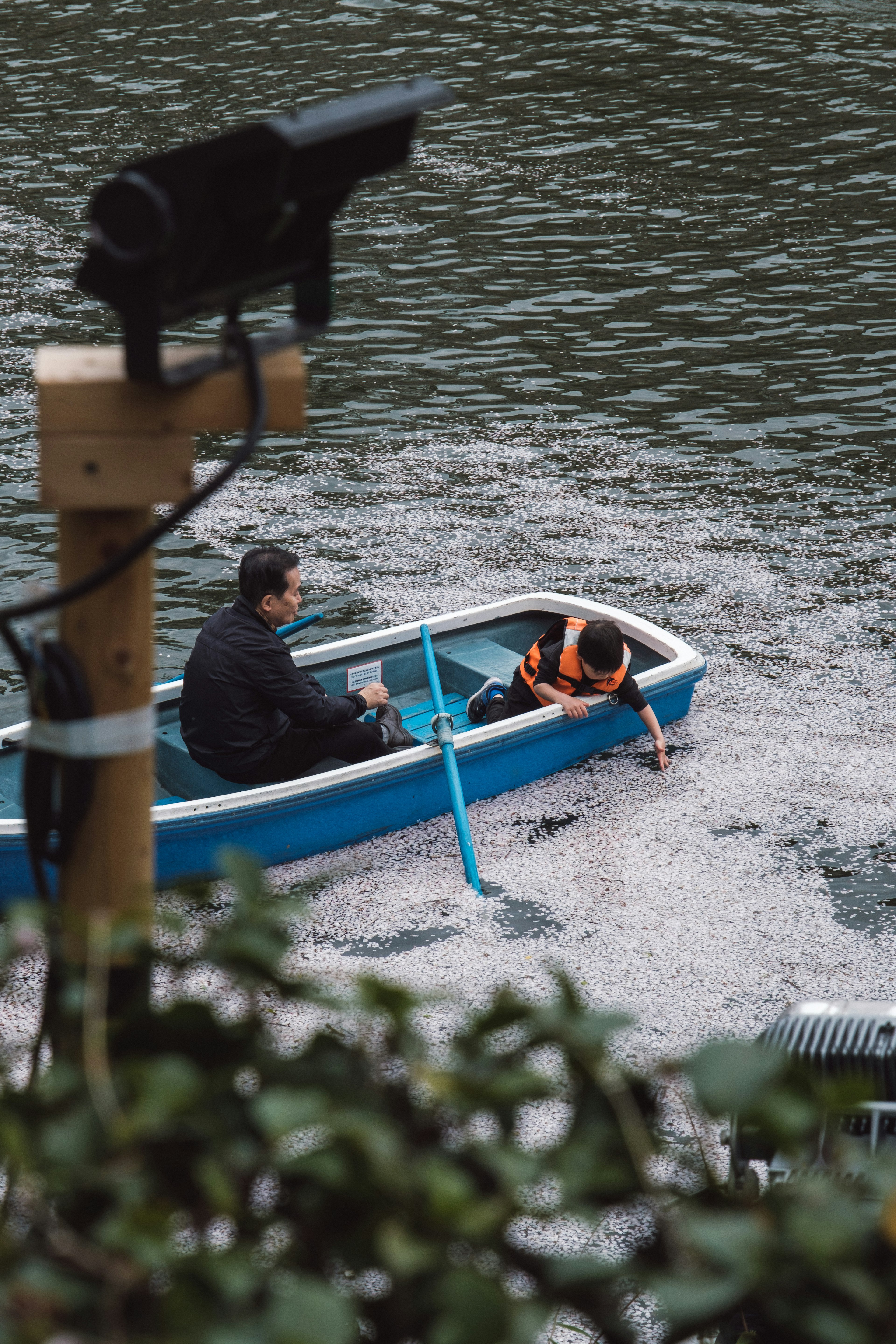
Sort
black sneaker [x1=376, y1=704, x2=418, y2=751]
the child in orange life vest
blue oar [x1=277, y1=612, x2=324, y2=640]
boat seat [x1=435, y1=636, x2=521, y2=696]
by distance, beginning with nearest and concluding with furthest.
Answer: the child in orange life vest → black sneaker [x1=376, y1=704, x2=418, y2=751] → blue oar [x1=277, y1=612, x2=324, y2=640] → boat seat [x1=435, y1=636, x2=521, y2=696]

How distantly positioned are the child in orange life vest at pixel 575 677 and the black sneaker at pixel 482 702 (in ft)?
0.08

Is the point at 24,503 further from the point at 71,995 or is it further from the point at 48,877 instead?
the point at 71,995

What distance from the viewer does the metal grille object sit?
102 inches

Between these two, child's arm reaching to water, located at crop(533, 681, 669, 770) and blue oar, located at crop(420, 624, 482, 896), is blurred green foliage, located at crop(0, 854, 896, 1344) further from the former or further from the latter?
child's arm reaching to water, located at crop(533, 681, 669, 770)

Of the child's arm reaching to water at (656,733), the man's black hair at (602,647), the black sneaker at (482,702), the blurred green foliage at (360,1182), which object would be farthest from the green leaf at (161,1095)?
the black sneaker at (482,702)

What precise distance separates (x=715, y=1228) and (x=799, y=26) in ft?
71.7

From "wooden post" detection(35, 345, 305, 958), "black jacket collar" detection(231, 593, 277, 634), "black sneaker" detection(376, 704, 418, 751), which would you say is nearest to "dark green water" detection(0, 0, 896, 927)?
"black sneaker" detection(376, 704, 418, 751)

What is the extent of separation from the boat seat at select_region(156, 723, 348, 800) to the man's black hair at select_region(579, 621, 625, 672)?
1.26 m

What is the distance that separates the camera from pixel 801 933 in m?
5.64

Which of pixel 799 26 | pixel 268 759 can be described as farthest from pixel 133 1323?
pixel 799 26

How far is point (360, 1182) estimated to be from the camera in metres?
1.39

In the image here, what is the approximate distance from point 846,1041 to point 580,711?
3.99 meters

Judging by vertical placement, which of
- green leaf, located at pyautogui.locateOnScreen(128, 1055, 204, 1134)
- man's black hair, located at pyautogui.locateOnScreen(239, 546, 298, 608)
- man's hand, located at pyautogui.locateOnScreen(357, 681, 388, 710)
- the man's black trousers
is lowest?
the man's black trousers

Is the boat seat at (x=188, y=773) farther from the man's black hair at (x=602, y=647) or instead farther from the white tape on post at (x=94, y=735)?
the white tape on post at (x=94, y=735)
